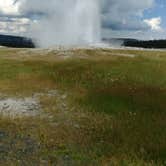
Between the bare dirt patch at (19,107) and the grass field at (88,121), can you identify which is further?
the bare dirt patch at (19,107)

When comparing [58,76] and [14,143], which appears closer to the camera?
[14,143]

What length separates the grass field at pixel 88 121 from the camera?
18.0m

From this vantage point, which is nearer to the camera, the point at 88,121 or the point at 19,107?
the point at 88,121

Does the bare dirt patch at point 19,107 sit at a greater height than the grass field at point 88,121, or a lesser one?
lesser

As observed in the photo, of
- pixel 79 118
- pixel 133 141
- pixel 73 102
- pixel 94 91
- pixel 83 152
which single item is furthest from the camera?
pixel 94 91

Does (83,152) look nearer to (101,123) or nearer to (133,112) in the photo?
(101,123)

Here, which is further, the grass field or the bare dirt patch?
the bare dirt patch

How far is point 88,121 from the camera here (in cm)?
2509

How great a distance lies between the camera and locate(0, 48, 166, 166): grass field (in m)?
18.0

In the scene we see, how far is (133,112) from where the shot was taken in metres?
27.4

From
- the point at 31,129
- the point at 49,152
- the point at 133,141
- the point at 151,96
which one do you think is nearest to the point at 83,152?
the point at 49,152

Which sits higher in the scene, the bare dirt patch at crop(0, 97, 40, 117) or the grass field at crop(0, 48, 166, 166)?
the grass field at crop(0, 48, 166, 166)

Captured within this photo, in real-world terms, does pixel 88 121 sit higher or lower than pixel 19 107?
higher

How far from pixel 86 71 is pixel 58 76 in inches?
154
